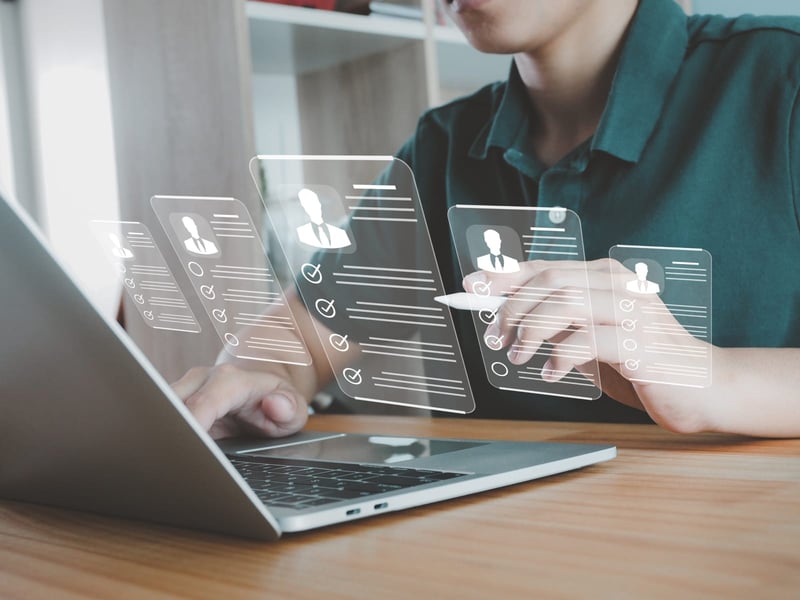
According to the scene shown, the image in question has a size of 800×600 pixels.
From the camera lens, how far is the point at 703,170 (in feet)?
3.59

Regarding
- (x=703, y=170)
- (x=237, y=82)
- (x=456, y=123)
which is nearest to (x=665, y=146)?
(x=703, y=170)

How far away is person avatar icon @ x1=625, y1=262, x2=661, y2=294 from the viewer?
63 centimetres

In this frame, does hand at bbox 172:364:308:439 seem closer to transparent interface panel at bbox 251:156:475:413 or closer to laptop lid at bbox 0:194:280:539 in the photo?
transparent interface panel at bbox 251:156:475:413

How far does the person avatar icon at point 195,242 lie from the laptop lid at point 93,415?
0.24m

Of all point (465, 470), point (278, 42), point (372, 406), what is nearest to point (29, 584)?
point (465, 470)

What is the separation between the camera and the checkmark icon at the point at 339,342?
0.79 meters

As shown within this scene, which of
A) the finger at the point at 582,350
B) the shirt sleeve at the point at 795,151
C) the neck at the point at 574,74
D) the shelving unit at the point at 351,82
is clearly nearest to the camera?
the finger at the point at 582,350

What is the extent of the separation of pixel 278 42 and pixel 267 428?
5.28 feet

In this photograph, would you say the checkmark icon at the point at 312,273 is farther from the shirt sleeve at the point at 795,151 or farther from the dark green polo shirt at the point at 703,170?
the shirt sleeve at the point at 795,151

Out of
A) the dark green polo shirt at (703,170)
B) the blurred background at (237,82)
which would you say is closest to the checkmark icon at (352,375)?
the dark green polo shirt at (703,170)

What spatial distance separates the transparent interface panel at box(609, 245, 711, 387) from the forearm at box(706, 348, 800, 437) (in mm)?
62

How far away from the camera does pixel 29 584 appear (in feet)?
1.52

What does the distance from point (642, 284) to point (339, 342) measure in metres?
0.28

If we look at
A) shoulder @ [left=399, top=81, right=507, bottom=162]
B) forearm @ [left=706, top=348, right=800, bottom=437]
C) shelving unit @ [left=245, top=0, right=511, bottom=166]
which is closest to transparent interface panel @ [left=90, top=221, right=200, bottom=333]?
forearm @ [left=706, top=348, right=800, bottom=437]
